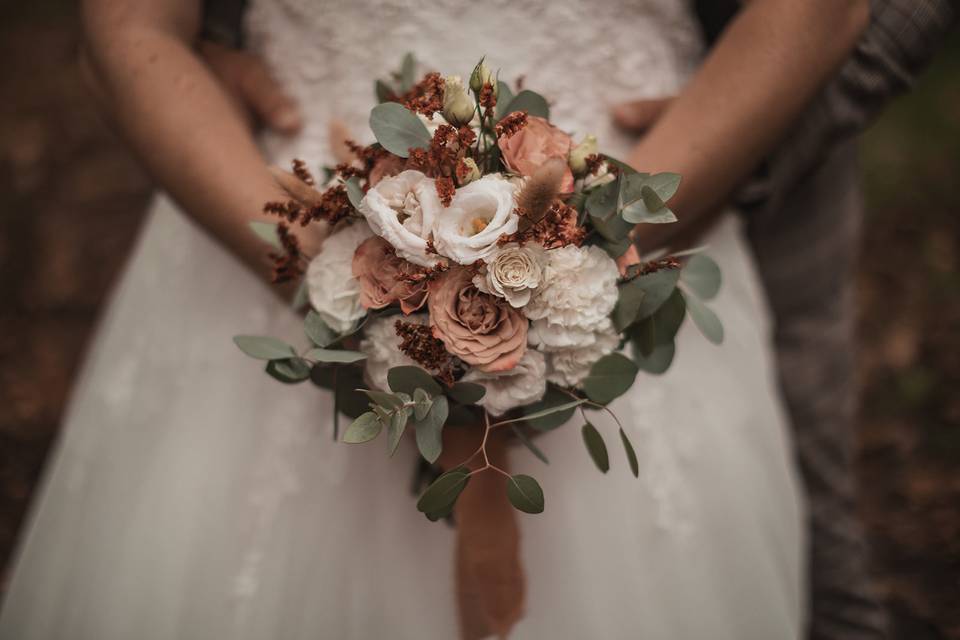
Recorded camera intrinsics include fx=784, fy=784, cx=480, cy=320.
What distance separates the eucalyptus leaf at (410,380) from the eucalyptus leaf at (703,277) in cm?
39

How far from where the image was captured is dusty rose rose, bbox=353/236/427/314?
2.70ft

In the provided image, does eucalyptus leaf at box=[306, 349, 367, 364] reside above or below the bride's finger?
below

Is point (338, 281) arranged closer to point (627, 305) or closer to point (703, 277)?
point (627, 305)

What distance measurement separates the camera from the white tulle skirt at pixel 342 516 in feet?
3.85

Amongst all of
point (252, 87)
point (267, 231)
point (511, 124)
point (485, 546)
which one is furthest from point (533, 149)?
point (252, 87)

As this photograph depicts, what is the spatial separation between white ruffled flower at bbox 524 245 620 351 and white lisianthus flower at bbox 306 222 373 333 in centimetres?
20

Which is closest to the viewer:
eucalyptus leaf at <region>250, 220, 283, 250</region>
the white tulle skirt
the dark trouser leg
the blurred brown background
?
eucalyptus leaf at <region>250, 220, 283, 250</region>

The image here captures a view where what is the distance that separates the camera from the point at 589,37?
1.19 m

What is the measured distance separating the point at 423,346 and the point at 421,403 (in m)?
0.07

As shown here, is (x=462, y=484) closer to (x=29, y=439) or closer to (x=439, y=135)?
(x=439, y=135)

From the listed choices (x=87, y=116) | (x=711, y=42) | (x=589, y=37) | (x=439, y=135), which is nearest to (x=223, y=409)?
(x=439, y=135)

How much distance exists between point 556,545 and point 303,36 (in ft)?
2.88

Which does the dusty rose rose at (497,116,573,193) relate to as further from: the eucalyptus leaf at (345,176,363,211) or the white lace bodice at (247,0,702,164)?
the white lace bodice at (247,0,702,164)

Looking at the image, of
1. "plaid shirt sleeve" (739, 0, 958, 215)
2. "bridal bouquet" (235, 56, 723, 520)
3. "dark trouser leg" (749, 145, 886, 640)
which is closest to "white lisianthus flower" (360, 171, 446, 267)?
"bridal bouquet" (235, 56, 723, 520)
